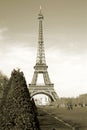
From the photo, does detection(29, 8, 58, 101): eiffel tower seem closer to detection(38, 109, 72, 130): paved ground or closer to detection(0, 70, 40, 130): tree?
detection(38, 109, 72, 130): paved ground

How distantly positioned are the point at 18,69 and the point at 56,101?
105m

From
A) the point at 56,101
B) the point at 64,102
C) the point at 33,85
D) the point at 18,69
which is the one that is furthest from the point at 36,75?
the point at 18,69

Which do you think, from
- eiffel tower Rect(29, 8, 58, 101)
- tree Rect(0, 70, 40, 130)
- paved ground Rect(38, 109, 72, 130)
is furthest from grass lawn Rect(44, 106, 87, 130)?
eiffel tower Rect(29, 8, 58, 101)

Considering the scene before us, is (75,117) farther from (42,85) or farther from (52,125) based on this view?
(42,85)

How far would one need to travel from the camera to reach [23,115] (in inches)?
562

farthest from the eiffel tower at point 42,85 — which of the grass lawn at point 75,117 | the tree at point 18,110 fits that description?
the tree at point 18,110

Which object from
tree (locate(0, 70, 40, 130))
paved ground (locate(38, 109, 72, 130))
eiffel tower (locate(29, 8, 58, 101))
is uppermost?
eiffel tower (locate(29, 8, 58, 101))

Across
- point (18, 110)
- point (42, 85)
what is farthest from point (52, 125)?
point (42, 85)

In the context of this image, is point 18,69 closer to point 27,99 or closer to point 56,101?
point 27,99

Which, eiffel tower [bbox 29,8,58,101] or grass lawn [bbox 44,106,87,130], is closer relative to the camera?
grass lawn [bbox 44,106,87,130]

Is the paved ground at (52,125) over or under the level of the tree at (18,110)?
over

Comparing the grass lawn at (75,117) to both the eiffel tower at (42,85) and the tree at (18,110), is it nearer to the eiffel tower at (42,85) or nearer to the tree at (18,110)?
the tree at (18,110)

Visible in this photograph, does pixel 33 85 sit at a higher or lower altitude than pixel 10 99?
higher

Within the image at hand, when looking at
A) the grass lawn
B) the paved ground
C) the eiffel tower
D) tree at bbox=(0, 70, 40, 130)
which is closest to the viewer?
tree at bbox=(0, 70, 40, 130)
